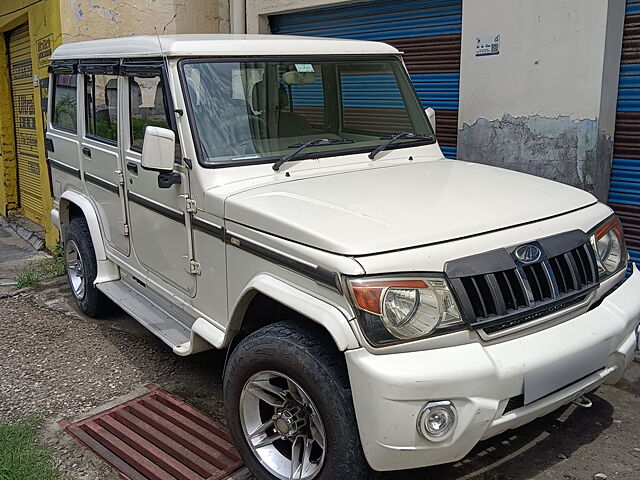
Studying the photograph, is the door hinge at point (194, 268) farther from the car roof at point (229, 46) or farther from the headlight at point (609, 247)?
the headlight at point (609, 247)

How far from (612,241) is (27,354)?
3.89 m

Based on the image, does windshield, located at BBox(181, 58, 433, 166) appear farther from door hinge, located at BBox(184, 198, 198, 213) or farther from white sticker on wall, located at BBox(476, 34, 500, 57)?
white sticker on wall, located at BBox(476, 34, 500, 57)

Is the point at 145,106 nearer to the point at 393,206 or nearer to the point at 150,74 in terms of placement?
the point at 150,74

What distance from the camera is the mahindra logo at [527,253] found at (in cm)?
277

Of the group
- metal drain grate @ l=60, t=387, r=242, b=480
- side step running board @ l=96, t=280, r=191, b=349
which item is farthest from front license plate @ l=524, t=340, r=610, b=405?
side step running board @ l=96, t=280, r=191, b=349

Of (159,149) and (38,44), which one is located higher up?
(38,44)

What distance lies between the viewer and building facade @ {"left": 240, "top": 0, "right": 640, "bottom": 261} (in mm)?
4855

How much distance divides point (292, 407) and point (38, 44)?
6608 millimetres

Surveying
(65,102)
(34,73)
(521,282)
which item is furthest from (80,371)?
(34,73)

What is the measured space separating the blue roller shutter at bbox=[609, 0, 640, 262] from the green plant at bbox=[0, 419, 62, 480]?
13.8 feet

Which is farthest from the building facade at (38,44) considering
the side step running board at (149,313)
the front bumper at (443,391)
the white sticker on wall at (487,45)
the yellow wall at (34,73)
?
the front bumper at (443,391)

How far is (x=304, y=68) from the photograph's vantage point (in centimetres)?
395

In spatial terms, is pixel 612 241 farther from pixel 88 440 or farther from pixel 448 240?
pixel 88 440

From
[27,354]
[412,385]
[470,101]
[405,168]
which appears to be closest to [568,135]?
[470,101]
